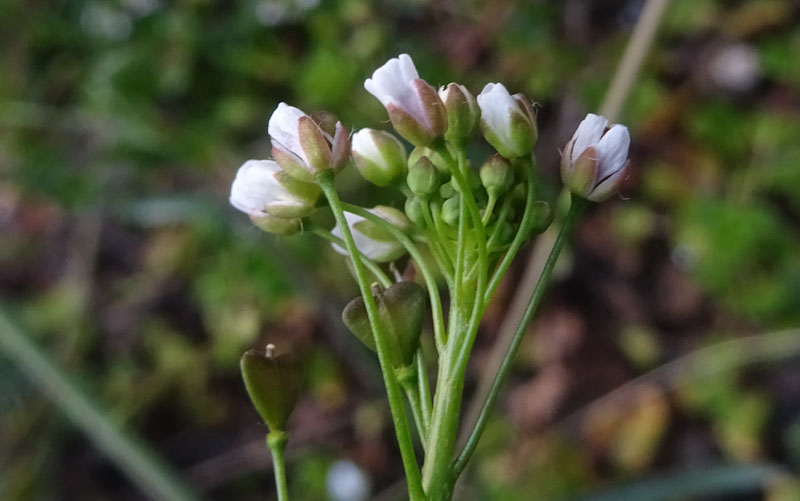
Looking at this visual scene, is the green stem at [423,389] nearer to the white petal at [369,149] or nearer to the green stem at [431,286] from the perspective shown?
the green stem at [431,286]

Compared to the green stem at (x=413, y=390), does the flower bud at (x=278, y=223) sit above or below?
above

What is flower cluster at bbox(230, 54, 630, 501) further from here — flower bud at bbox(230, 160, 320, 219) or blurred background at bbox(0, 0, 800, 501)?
blurred background at bbox(0, 0, 800, 501)

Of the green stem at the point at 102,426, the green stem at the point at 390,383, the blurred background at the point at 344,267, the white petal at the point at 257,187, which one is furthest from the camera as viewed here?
the blurred background at the point at 344,267

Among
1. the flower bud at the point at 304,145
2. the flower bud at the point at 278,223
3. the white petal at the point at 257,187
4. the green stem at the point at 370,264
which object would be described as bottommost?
the green stem at the point at 370,264

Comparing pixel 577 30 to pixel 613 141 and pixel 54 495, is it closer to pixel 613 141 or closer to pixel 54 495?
pixel 613 141

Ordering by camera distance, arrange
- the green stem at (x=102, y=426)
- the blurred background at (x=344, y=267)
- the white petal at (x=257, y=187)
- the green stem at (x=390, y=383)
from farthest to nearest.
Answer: the blurred background at (x=344, y=267) → the green stem at (x=102, y=426) → the white petal at (x=257, y=187) → the green stem at (x=390, y=383)

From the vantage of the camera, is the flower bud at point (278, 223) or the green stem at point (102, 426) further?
the green stem at point (102, 426)

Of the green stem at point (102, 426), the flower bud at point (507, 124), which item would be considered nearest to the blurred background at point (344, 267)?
the green stem at point (102, 426)
